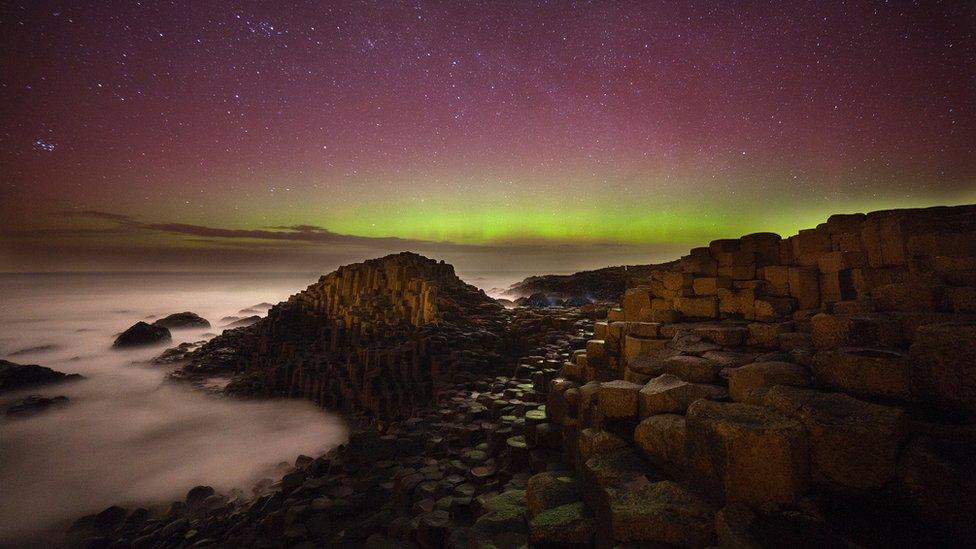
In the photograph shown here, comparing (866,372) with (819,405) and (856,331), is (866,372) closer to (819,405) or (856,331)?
(819,405)

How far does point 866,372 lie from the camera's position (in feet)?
8.26

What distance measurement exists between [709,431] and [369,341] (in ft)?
43.8

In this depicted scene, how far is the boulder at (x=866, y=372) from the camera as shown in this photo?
240 cm

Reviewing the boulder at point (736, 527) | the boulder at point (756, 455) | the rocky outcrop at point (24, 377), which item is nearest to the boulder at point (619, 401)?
the boulder at point (756, 455)

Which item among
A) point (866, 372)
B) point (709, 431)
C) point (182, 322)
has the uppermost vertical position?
point (866, 372)

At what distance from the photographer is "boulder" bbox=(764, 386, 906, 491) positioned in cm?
206

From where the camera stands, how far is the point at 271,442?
407 inches

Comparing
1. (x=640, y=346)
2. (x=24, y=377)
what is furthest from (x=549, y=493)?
(x=24, y=377)

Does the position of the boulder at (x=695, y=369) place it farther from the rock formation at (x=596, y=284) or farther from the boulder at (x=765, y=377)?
the rock formation at (x=596, y=284)

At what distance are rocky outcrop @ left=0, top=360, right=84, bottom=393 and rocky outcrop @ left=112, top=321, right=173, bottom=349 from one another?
6.30m

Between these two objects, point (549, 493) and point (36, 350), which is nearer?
point (549, 493)

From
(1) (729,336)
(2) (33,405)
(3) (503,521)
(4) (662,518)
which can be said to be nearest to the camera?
(4) (662,518)

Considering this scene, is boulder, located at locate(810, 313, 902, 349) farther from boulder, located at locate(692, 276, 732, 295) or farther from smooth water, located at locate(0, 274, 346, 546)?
smooth water, located at locate(0, 274, 346, 546)

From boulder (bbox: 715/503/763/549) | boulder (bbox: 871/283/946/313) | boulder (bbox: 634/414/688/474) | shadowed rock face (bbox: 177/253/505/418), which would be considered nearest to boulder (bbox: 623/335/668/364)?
boulder (bbox: 634/414/688/474)
